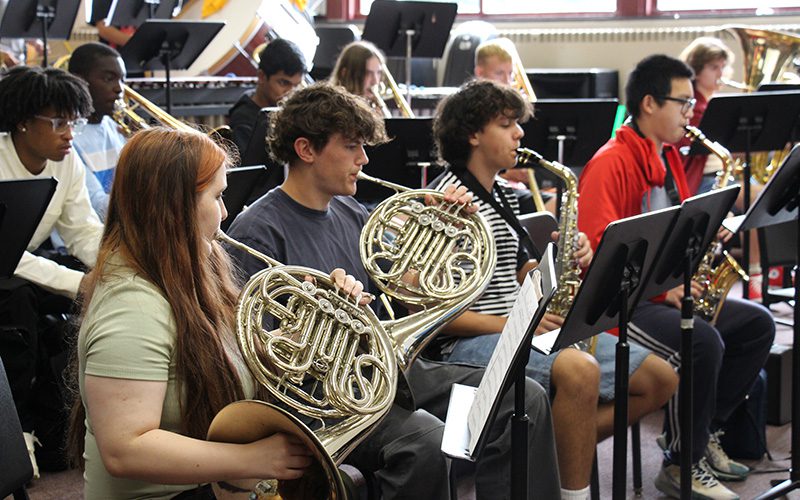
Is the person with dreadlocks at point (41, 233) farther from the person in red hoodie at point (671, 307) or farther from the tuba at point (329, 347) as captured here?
the person in red hoodie at point (671, 307)

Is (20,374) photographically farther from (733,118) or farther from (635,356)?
(733,118)

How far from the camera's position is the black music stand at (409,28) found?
5.83 meters

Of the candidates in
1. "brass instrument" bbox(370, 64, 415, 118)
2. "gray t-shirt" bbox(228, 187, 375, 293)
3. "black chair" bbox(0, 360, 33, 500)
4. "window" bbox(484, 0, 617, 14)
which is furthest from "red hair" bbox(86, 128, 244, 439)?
"window" bbox(484, 0, 617, 14)

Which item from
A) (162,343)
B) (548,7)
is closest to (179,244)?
(162,343)

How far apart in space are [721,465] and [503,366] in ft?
6.20

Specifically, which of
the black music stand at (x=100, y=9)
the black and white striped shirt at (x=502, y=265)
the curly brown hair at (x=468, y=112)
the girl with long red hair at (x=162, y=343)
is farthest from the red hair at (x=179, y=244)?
the black music stand at (x=100, y=9)

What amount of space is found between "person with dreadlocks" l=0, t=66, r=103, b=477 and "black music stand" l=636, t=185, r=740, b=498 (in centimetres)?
169

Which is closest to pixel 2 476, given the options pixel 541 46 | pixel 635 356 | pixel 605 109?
pixel 635 356

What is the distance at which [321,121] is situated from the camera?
2508 mm

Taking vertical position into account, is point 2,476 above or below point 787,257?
above

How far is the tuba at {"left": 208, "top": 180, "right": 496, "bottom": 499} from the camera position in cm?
156

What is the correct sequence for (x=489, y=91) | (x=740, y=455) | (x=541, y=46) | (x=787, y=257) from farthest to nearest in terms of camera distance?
1. (x=541, y=46)
2. (x=787, y=257)
3. (x=740, y=455)
4. (x=489, y=91)

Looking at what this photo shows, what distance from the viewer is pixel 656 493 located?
3123 millimetres

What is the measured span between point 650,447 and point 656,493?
0.36 metres
